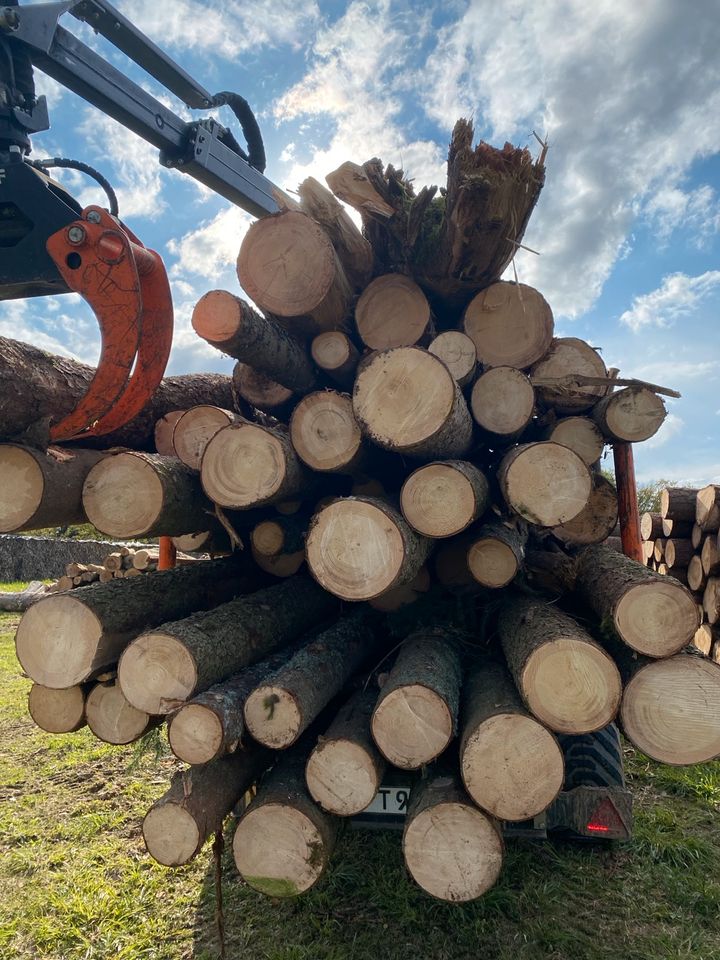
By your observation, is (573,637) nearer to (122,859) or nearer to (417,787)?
(417,787)

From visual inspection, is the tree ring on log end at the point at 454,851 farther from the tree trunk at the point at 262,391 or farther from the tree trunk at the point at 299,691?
the tree trunk at the point at 262,391

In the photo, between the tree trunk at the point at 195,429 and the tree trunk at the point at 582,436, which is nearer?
the tree trunk at the point at 195,429

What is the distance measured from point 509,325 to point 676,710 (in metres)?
2.15

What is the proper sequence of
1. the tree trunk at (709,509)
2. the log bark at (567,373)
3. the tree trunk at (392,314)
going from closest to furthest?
the tree trunk at (392,314) < the log bark at (567,373) < the tree trunk at (709,509)

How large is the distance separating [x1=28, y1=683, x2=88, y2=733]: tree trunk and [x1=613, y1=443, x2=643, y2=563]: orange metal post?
10.5 feet

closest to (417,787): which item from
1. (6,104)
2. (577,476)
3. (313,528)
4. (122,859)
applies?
(313,528)

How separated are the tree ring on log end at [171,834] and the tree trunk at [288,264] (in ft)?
7.26

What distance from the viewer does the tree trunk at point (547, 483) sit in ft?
8.41

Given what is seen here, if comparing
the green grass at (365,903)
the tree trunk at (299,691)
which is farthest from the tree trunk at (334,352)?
the green grass at (365,903)

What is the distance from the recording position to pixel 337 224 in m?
3.01

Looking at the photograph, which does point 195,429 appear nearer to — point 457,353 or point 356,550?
point 356,550

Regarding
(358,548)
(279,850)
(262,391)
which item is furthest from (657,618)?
(262,391)

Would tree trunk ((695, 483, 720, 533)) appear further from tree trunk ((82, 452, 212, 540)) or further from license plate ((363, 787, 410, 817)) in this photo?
tree trunk ((82, 452, 212, 540))

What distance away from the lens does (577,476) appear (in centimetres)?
256
